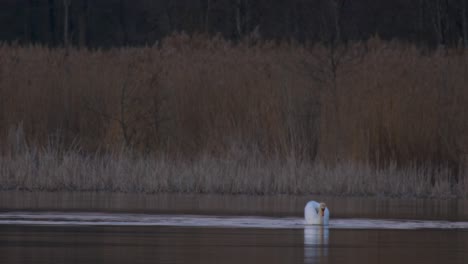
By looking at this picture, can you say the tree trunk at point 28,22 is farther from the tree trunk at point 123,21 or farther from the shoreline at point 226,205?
the shoreline at point 226,205

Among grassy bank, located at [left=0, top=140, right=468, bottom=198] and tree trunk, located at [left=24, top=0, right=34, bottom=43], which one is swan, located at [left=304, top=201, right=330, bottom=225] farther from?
tree trunk, located at [left=24, top=0, right=34, bottom=43]

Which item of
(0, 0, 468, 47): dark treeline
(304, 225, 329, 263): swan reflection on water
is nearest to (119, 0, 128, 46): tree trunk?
(0, 0, 468, 47): dark treeline

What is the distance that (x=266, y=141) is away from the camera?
672 inches

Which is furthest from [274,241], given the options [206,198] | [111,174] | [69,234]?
[111,174]

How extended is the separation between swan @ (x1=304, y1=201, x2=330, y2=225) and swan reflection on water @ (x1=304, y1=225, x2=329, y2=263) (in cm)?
6

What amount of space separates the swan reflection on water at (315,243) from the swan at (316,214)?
0.06 m

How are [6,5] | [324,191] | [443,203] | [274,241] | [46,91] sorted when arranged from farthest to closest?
[6,5] < [46,91] < [324,191] < [443,203] < [274,241]

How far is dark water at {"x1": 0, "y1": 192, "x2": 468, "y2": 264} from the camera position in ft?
29.7

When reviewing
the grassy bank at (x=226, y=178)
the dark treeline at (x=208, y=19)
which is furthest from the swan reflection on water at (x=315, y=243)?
the dark treeline at (x=208, y=19)

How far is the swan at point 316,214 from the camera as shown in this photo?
1145 centimetres

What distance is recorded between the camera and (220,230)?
11008 mm

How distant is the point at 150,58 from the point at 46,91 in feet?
6.33

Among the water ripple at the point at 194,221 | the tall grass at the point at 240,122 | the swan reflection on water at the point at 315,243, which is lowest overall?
the swan reflection on water at the point at 315,243

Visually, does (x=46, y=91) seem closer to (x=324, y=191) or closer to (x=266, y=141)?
(x=266, y=141)
